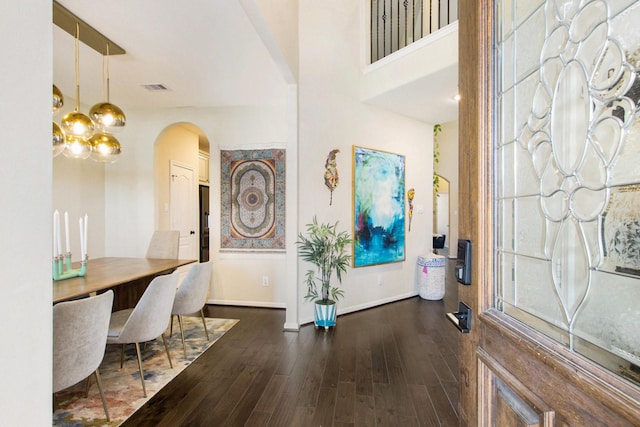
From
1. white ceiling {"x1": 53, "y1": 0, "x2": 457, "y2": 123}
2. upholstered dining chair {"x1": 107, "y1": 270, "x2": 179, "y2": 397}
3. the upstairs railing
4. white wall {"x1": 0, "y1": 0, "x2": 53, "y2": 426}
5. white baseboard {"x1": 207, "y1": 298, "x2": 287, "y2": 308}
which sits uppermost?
the upstairs railing

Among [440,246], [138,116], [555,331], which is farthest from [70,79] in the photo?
[440,246]

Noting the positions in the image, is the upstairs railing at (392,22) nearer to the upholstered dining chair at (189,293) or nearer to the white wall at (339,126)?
the white wall at (339,126)

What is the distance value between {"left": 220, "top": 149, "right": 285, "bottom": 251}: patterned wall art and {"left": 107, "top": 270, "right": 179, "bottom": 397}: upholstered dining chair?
80.4 inches

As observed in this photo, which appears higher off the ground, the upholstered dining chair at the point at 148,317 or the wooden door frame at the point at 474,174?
the wooden door frame at the point at 474,174

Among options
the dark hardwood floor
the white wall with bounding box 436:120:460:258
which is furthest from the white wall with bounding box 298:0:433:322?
the white wall with bounding box 436:120:460:258

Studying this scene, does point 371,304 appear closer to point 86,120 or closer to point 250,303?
point 250,303

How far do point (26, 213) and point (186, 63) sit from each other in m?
3.13

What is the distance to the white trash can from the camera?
4.51m

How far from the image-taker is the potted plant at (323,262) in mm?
3443

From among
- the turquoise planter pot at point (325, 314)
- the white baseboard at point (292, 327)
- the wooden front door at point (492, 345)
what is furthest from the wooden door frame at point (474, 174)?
the white baseboard at point (292, 327)

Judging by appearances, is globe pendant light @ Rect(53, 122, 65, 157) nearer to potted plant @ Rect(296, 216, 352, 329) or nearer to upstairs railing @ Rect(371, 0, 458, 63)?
potted plant @ Rect(296, 216, 352, 329)

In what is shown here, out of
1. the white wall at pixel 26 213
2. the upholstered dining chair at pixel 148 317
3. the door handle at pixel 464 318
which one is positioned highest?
the white wall at pixel 26 213

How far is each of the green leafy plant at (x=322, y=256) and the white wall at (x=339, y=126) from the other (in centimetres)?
12

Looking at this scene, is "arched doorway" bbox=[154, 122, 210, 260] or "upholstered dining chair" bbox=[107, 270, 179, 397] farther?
"arched doorway" bbox=[154, 122, 210, 260]
